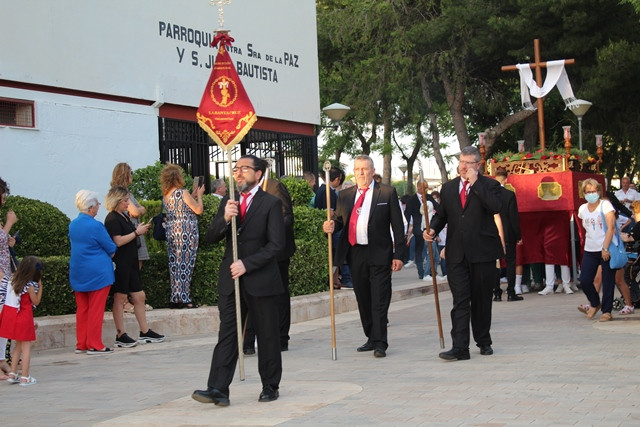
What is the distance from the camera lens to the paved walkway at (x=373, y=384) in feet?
23.9

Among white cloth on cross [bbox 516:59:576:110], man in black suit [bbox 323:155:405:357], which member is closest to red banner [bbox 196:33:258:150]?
man in black suit [bbox 323:155:405:357]

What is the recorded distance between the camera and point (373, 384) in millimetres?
8648

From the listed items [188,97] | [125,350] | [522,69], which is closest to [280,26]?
[188,97]

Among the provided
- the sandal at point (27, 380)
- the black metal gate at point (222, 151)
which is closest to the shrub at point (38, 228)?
the sandal at point (27, 380)

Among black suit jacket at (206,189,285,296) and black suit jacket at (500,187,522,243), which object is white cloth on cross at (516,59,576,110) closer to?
black suit jacket at (500,187,522,243)

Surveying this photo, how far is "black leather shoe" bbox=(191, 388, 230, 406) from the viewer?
7727mm

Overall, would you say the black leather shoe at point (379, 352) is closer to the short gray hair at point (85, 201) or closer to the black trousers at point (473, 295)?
the black trousers at point (473, 295)

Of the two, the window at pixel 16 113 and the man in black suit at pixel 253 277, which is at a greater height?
the window at pixel 16 113

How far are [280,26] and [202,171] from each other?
454cm

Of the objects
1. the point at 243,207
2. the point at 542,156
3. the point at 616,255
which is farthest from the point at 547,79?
the point at 243,207

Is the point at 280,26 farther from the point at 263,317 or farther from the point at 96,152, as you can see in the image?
the point at 263,317

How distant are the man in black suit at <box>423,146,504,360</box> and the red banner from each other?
2.21 m

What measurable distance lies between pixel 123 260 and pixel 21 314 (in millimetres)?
2504

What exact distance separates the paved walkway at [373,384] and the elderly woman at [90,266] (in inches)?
17.2
